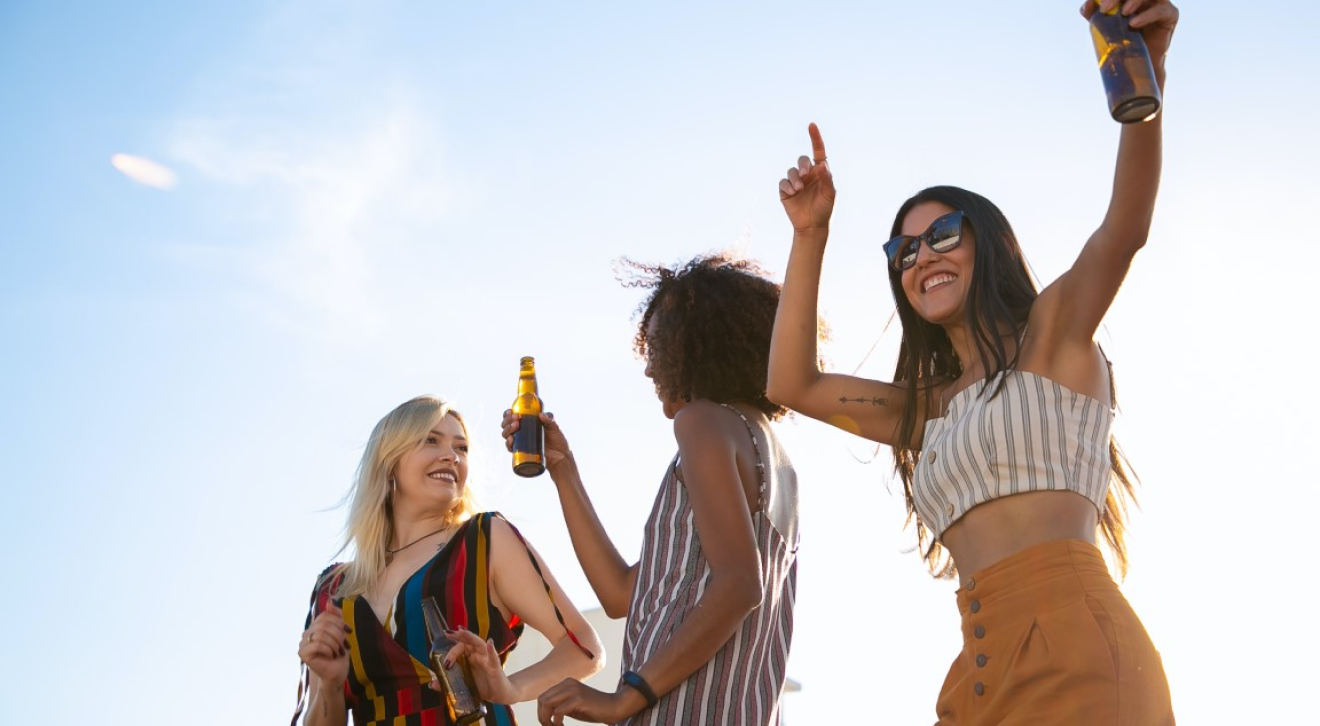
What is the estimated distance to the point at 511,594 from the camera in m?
4.60

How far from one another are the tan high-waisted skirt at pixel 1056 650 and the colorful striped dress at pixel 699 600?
78 cm

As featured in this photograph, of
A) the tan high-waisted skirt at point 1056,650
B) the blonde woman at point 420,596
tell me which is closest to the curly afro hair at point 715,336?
the blonde woman at point 420,596

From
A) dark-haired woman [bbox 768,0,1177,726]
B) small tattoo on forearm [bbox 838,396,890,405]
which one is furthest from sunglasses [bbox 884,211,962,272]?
A: small tattoo on forearm [bbox 838,396,890,405]

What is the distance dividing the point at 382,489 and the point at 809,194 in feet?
7.14

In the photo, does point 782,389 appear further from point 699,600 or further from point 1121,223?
point 1121,223

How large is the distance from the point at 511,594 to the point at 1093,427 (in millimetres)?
2266

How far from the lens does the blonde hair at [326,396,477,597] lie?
4.82 metres

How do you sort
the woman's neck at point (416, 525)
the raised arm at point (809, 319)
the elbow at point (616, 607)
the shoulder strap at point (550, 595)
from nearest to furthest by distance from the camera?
the raised arm at point (809, 319), the elbow at point (616, 607), the shoulder strap at point (550, 595), the woman's neck at point (416, 525)

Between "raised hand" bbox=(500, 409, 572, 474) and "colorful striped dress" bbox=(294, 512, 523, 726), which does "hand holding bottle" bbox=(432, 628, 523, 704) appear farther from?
"raised hand" bbox=(500, 409, 572, 474)

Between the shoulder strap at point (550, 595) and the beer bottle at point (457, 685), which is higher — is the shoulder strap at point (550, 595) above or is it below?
above

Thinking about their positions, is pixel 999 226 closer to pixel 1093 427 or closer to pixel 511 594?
pixel 1093 427

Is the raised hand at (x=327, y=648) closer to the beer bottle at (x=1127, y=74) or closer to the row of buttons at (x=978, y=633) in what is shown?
the row of buttons at (x=978, y=633)

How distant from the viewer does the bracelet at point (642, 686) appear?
3.36 meters

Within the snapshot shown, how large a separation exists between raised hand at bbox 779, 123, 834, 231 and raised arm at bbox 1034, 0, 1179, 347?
0.69m
